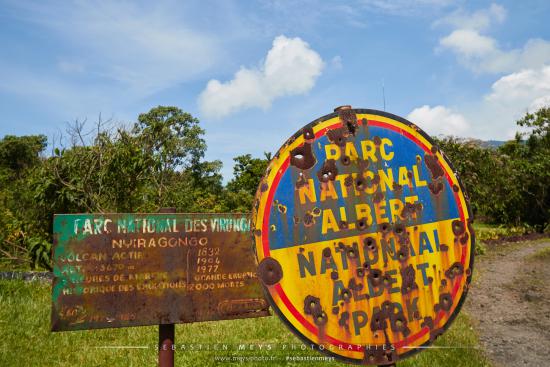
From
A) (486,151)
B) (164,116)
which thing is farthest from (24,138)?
(486,151)

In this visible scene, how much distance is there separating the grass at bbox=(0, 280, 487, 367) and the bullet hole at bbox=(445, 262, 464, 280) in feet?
7.80

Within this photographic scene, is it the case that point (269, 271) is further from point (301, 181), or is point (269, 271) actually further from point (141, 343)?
point (141, 343)

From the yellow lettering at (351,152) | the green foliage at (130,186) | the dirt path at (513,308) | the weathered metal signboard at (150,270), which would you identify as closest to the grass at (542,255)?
the dirt path at (513,308)

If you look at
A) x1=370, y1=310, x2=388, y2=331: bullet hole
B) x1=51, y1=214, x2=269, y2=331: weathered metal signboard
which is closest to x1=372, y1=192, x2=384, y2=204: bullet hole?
x1=370, y1=310, x2=388, y2=331: bullet hole

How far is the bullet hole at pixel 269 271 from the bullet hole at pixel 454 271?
0.68 metres

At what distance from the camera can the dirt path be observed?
15.0 ft

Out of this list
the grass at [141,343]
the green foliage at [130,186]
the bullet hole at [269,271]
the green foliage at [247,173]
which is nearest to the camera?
the bullet hole at [269,271]

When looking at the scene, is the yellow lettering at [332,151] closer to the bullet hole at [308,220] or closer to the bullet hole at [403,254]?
the bullet hole at [308,220]

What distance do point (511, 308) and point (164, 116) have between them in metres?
30.9

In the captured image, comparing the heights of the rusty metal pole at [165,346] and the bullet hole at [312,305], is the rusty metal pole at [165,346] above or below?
below

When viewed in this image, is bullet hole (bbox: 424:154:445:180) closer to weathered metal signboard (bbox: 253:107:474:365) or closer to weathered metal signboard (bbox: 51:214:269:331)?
weathered metal signboard (bbox: 253:107:474:365)

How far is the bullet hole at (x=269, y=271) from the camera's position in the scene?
4.88ft

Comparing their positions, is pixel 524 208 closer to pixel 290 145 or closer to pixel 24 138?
pixel 290 145

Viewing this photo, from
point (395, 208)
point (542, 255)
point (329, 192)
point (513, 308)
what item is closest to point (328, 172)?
point (329, 192)
